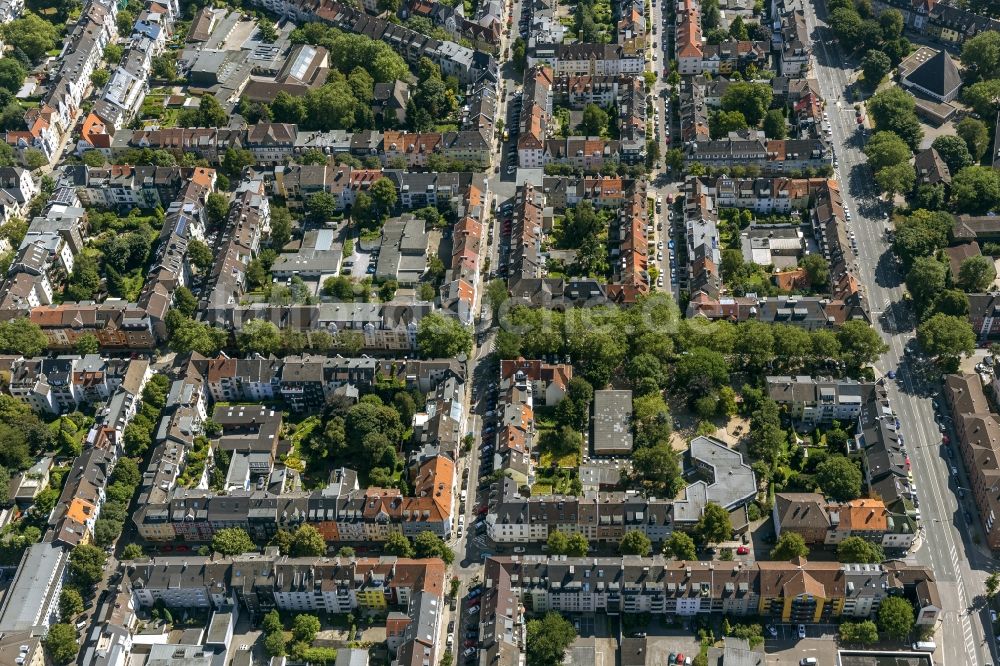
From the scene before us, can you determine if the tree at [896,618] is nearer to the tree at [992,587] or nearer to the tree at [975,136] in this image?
the tree at [992,587]

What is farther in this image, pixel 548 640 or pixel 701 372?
pixel 701 372

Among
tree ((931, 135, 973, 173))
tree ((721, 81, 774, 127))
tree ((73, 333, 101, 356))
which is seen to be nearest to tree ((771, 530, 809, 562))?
tree ((931, 135, 973, 173))

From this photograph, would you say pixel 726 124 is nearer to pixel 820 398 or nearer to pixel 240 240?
pixel 820 398

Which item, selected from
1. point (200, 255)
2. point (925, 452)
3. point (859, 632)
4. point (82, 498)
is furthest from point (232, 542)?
point (925, 452)

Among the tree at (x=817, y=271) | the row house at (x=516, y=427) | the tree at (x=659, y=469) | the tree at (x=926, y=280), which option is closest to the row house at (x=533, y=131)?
the tree at (x=817, y=271)

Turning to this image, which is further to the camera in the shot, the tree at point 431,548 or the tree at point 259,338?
the tree at point 259,338
